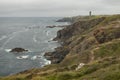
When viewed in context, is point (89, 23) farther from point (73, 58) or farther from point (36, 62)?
point (73, 58)

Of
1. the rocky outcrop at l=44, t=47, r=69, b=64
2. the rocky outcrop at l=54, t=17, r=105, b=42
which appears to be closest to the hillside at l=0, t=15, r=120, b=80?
the rocky outcrop at l=44, t=47, r=69, b=64

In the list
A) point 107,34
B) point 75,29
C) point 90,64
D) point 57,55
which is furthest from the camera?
point 75,29

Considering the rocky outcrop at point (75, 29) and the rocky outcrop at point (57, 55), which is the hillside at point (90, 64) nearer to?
the rocky outcrop at point (57, 55)

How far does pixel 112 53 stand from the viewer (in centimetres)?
7212

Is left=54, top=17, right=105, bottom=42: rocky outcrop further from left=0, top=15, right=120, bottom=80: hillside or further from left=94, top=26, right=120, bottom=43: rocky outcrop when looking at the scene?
left=94, top=26, right=120, bottom=43: rocky outcrop

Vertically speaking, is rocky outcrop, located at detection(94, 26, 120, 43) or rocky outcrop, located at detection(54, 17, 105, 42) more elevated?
rocky outcrop, located at detection(94, 26, 120, 43)

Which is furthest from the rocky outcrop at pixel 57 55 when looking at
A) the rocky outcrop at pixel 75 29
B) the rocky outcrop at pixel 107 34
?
the rocky outcrop at pixel 75 29

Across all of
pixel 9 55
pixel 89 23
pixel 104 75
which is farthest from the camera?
pixel 89 23

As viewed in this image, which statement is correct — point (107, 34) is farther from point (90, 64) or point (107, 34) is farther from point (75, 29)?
point (75, 29)

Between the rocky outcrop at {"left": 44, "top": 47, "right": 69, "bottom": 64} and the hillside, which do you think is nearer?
the hillside

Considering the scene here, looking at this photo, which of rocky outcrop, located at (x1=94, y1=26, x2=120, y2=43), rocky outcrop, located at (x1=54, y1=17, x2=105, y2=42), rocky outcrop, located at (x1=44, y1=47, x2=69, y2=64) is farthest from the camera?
rocky outcrop, located at (x1=54, y1=17, x2=105, y2=42)

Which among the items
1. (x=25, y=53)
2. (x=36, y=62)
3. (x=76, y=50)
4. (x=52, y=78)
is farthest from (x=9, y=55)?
(x=52, y=78)

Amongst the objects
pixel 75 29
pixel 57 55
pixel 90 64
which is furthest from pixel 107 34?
pixel 75 29

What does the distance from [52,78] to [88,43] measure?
152 ft
